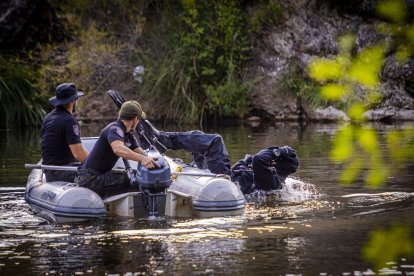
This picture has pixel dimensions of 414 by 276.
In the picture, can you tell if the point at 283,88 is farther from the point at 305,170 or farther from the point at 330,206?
the point at 330,206

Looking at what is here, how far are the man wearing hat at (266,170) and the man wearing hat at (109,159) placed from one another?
181 centimetres

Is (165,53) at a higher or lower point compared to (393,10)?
higher

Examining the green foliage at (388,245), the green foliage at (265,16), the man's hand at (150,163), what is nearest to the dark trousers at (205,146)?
the man's hand at (150,163)

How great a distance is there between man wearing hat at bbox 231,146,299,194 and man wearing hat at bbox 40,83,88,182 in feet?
6.76

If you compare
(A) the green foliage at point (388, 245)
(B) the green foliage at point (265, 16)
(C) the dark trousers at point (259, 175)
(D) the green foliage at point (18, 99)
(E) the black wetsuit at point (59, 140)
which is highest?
(B) the green foliage at point (265, 16)

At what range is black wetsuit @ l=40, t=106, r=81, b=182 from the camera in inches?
415

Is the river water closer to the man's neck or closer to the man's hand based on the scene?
the man's hand

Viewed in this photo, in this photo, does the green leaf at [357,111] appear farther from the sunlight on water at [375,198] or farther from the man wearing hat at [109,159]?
the sunlight on water at [375,198]

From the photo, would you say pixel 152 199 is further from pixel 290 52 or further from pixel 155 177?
pixel 290 52

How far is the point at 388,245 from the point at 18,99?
62.4 feet

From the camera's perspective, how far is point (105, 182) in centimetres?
1016

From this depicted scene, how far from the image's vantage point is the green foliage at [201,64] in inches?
1069

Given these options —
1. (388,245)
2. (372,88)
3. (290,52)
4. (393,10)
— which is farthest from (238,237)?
(290,52)

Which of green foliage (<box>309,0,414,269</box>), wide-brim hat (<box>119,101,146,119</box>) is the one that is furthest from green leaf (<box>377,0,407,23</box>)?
wide-brim hat (<box>119,101,146,119</box>)
